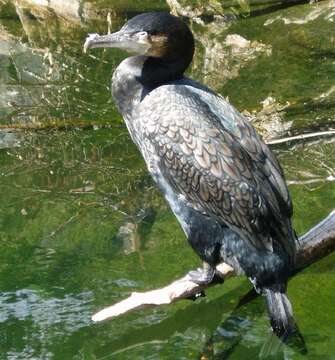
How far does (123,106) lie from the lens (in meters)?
4.39

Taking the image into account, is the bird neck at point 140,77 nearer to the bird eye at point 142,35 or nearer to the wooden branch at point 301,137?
the bird eye at point 142,35

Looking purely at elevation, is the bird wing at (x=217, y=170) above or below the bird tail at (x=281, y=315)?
above

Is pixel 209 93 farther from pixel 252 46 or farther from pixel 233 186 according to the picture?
pixel 252 46

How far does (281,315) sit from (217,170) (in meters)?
0.68

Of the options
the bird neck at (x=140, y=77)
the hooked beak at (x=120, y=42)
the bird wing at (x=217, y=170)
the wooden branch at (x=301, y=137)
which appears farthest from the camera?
the wooden branch at (x=301, y=137)

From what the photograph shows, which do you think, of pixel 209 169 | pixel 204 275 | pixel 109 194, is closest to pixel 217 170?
pixel 209 169

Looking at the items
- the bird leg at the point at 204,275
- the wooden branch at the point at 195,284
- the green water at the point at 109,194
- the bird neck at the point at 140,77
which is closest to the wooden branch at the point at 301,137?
the green water at the point at 109,194

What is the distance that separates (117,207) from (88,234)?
16.2 inches

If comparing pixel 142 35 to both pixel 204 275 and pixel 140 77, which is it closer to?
pixel 140 77

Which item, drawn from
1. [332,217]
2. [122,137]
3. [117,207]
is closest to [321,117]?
[122,137]

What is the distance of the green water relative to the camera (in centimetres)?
439

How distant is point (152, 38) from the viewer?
4258 mm

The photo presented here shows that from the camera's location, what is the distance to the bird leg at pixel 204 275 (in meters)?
4.28

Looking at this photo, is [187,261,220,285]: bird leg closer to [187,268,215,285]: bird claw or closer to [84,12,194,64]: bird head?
[187,268,215,285]: bird claw
